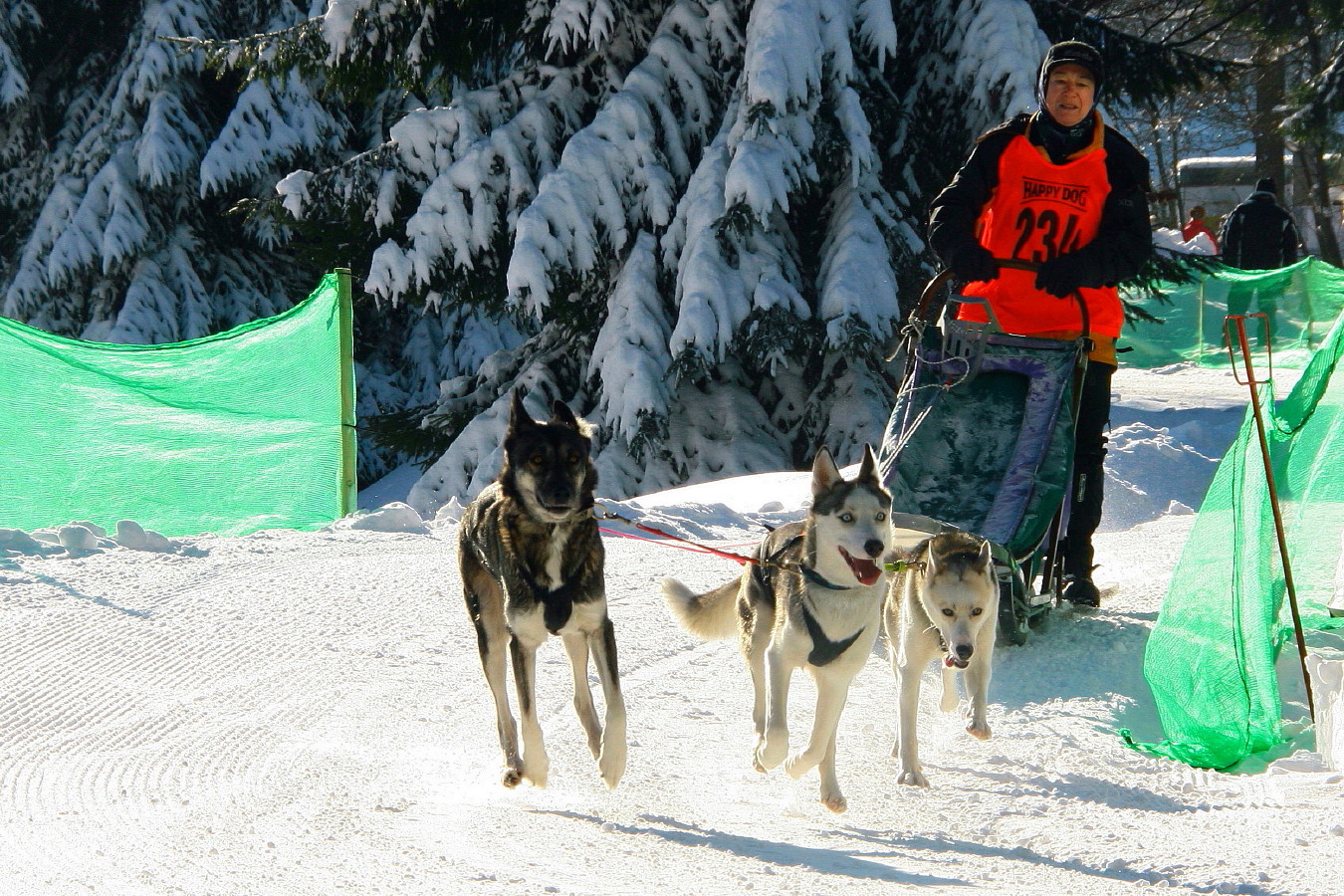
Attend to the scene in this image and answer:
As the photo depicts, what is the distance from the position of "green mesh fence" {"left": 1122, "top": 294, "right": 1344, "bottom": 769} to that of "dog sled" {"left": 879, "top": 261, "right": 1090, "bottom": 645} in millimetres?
664

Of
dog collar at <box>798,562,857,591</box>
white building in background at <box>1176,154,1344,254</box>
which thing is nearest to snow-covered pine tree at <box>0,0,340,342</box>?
dog collar at <box>798,562,857,591</box>

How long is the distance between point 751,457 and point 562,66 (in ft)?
12.5

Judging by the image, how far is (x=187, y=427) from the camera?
802cm

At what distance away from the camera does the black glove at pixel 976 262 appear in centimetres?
525

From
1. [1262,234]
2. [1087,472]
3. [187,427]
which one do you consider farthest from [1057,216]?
[1262,234]

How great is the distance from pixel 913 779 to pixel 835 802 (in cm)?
36

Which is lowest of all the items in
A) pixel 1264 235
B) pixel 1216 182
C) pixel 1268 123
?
pixel 1264 235

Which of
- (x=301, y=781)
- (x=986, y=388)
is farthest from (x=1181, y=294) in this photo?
(x=301, y=781)

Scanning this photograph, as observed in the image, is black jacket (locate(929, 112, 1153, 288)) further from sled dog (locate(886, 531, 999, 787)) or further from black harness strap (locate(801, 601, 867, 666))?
black harness strap (locate(801, 601, 867, 666))

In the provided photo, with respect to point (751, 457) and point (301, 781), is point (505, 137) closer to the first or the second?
point (751, 457)

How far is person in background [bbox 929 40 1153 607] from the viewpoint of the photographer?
17.2 feet

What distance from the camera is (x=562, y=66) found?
11477 millimetres

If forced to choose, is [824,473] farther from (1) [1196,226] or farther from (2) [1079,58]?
(1) [1196,226]

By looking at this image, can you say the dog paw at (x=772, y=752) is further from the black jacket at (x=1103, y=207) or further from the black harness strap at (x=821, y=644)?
the black jacket at (x=1103, y=207)
